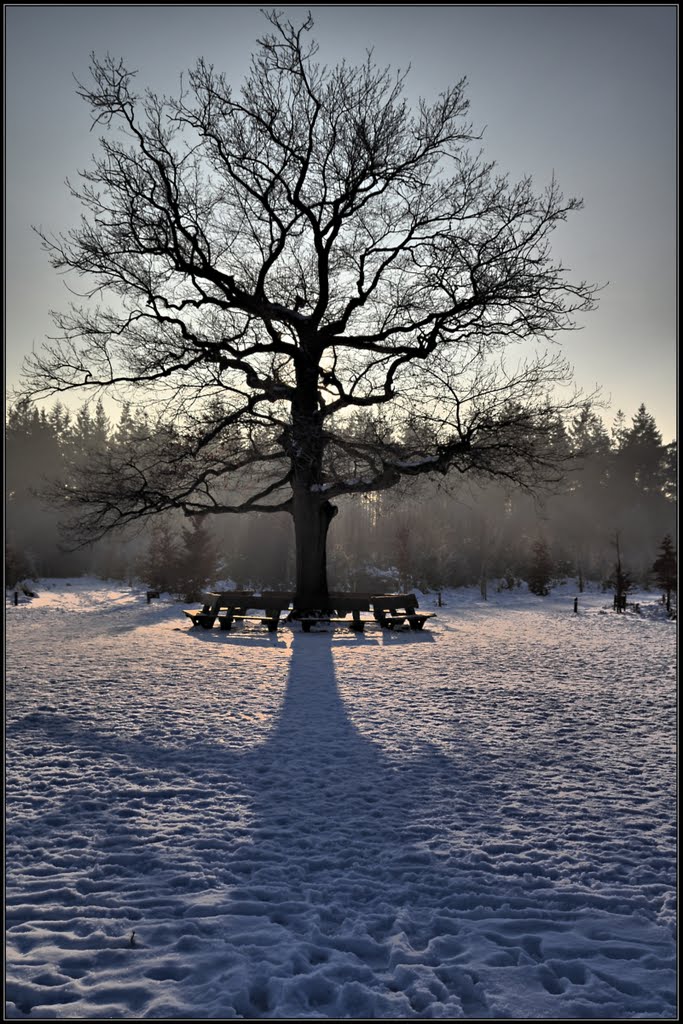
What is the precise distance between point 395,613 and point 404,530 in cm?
1826

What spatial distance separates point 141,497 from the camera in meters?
17.5

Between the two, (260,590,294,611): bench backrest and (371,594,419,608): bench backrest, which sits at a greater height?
(371,594,419,608): bench backrest

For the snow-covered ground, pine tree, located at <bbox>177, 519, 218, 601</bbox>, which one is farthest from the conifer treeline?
the snow-covered ground

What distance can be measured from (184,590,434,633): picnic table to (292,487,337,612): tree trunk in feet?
1.10

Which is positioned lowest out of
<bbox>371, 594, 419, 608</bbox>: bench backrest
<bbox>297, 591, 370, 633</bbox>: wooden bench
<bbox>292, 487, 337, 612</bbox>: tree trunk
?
<bbox>297, 591, 370, 633</bbox>: wooden bench

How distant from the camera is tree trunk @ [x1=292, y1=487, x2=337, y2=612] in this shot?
746 inches

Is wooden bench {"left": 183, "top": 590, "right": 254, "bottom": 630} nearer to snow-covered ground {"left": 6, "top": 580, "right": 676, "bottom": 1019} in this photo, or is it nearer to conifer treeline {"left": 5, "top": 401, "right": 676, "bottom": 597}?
conifer treeline {"left": 5, "top": 401, "right": 676, "bottom": 597}

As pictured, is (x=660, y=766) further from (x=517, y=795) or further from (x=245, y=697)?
(x=245, y=697)

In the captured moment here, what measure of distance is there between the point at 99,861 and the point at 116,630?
46.0 feet

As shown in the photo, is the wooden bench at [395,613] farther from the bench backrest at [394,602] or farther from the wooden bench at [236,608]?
the wooden bench at [236,608]

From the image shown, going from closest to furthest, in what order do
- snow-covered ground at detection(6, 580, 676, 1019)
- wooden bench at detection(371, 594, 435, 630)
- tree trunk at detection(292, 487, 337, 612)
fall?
snow-covered ground at detection(6, 580, 676, 1019), wooden bench at detection(371, 594, 435, 630), tree trunk at detection(292, 487, 337, 612)

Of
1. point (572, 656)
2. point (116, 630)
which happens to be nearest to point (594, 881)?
point (572, 656)

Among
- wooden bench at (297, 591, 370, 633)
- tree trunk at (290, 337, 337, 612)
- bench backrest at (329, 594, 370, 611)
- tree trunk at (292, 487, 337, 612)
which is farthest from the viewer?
bench backrest at (329, 594, 370, 611)

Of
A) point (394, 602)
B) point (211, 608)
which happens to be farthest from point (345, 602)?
point (211, 608)
